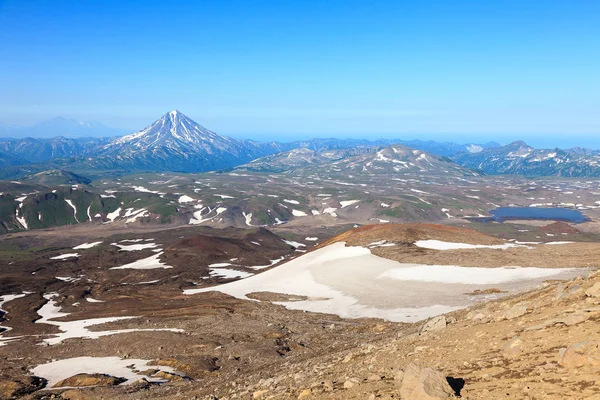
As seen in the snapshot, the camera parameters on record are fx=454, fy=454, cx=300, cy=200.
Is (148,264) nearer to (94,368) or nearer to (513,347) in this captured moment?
(94,368)

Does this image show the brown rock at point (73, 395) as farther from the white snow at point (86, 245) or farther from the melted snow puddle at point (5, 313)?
the white snow at point (86, 245)

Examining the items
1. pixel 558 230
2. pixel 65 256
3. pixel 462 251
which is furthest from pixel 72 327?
pixel 558 230

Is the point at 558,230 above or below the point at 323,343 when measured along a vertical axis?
below

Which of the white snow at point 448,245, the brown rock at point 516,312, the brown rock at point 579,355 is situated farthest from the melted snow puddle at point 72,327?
the white snow at point 448,245

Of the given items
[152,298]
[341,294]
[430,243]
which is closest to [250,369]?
[341,294]

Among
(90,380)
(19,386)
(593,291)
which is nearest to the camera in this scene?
(593,291)
